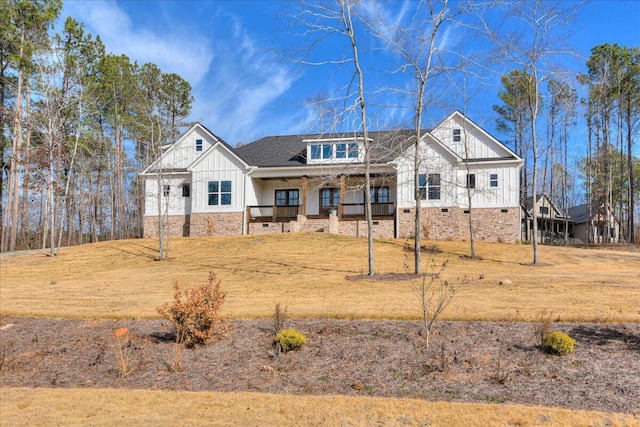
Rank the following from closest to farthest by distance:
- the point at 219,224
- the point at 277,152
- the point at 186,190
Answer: the point at 219,224, the point at 186,190, the point at 277,152

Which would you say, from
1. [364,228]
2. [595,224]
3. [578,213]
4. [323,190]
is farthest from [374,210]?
[578,213]

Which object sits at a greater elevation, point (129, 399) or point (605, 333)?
point (605, 333)

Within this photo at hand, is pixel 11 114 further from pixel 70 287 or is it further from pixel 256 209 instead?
pixel 70 287

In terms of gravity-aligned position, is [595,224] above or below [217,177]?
below

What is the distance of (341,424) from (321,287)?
28.4 ft

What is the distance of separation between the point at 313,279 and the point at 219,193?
1569cm

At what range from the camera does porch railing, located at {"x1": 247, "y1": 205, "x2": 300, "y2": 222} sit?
29.6 m

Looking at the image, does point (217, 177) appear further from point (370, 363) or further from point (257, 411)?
point (257, 411)

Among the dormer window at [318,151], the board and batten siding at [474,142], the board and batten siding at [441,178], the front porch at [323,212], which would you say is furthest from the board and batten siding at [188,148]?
the board and batten siding at [474,142]

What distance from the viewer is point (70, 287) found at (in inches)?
631

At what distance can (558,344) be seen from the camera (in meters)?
7.34

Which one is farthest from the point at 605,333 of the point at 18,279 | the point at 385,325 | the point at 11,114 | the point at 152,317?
the point at 11,114

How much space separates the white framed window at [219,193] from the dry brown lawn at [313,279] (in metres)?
3.13

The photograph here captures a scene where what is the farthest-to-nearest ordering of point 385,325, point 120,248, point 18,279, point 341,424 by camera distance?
point 120,248, point 18,279, point 385,325, point 341,424
